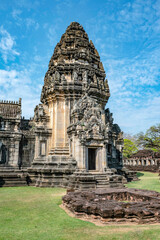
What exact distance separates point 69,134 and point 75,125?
5.45 feet

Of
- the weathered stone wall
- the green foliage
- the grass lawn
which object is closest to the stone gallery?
the grass lawn

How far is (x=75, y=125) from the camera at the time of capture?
15992mm

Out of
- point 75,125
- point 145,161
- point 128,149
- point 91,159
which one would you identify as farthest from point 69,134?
point 128,149

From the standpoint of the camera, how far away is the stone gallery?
15.2m

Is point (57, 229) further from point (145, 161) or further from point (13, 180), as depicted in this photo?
point (145, 161)

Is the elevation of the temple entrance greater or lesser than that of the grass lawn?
greater

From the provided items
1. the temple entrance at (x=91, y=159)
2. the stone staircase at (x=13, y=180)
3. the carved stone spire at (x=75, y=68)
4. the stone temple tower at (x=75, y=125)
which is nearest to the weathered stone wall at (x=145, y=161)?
the stone temple tower at (x=75, y=125)

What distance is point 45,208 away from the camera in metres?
8.28

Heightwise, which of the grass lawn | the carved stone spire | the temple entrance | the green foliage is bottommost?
the grass lawn

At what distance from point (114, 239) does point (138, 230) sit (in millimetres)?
983

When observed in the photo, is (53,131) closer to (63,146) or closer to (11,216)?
(63,146)

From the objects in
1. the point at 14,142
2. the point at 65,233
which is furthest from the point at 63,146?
the point at 65,233

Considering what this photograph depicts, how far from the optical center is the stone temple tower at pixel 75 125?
1508 cm

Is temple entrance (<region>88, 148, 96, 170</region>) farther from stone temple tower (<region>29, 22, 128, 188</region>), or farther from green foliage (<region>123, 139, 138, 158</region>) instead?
green foliage (<region>123, 139, 138, 158</region>)
